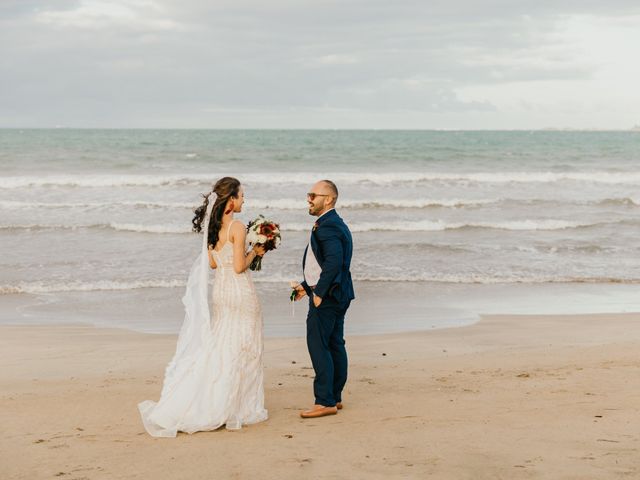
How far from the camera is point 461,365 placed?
7.96 metres

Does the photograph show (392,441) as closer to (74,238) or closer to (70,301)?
(70,301)

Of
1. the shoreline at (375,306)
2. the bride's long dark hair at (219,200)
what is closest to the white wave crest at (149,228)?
the shoreline at (375,306)

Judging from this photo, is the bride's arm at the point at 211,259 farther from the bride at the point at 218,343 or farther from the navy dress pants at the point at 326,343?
the navy dress pants at the point at 326,343

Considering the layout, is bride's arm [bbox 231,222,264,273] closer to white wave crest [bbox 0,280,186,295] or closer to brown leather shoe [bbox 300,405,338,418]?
brown leather shoe [bbox 300,405,338,418]

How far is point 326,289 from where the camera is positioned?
5.80 metres

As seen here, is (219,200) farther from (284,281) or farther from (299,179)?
(299,179)

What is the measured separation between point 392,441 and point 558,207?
2082 centimetres

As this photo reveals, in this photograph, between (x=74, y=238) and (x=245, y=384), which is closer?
(x=245, y=384)

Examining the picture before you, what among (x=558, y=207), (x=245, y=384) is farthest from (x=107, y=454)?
(x=558, y=207)

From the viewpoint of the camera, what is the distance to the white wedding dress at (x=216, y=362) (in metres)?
5.72

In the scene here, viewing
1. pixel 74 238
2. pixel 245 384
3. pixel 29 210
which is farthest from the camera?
pixel 29 210

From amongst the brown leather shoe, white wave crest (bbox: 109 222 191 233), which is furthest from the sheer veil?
white wave crest (bbox: 109 222 191 233)

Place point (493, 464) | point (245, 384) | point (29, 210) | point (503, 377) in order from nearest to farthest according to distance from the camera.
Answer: point (493, 464)
point (245, 384)
point (503, 377)
point (29, 210)

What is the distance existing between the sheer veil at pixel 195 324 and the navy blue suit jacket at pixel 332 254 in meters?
0.79
